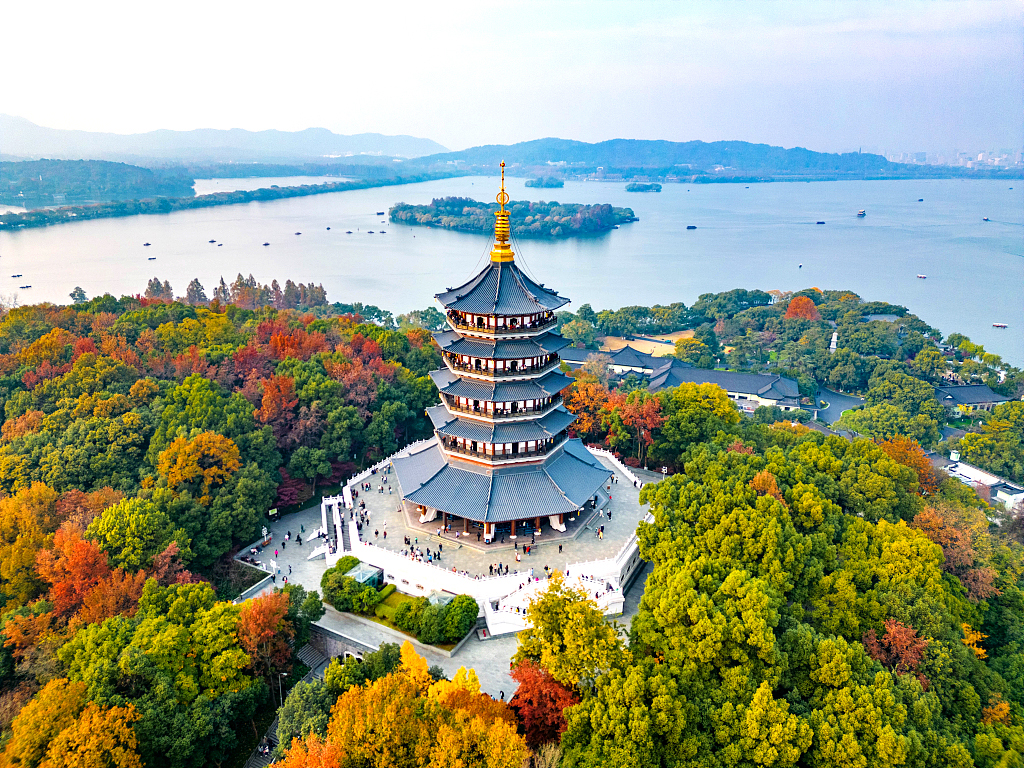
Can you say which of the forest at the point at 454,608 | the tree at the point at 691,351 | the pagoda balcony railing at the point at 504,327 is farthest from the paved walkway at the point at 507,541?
the tree at the point at 691,351

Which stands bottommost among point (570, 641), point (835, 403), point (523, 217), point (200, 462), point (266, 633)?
point (835, 403)

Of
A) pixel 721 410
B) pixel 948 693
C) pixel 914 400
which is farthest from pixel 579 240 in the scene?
pixel 948 693

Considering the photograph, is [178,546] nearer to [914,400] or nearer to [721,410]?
[721,410]

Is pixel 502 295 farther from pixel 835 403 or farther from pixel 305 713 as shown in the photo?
pixel 835 403

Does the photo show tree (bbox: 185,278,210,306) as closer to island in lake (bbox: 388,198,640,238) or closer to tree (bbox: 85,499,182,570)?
tree (bbox: 85,499,182,570)

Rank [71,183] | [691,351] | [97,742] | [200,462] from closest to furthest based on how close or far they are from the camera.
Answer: [97,742]
[200,462]
[691,351]
[71,183]

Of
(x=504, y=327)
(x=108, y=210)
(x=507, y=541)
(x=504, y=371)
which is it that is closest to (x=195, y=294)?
(x=504, y=371)

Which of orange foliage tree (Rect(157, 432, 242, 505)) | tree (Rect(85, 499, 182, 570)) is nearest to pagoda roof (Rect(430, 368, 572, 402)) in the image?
orange foliage tree (Rect(157, 432, 242, 505))
